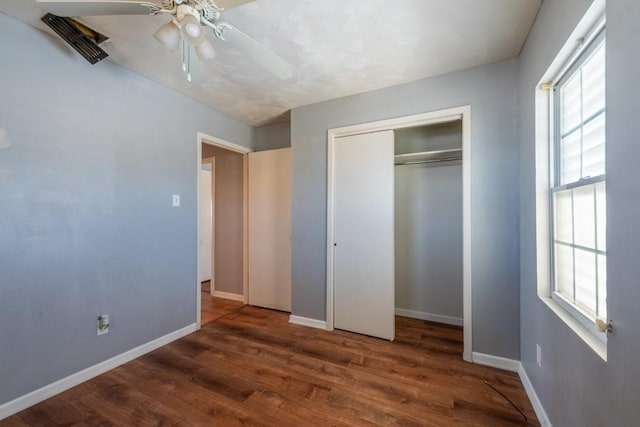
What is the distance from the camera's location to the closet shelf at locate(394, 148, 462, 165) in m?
2.84

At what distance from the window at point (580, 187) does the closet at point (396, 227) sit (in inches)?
40.2

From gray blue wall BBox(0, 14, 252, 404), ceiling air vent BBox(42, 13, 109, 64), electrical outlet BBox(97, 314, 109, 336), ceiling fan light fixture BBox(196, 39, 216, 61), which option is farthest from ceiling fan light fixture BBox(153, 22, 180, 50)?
electrical outlet BBox(97, 314, 109, 336)

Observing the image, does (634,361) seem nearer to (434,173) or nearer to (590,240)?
(590,240)

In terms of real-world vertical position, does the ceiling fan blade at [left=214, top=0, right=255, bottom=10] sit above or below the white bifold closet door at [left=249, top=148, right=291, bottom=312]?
above

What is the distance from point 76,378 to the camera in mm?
1955

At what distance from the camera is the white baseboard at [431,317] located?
9.91 feet

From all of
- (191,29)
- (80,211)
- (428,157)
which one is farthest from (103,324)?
(428,157)

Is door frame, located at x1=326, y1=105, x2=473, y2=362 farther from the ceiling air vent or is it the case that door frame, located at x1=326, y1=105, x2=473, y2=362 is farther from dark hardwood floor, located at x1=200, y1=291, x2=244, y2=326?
the ceiling air vent

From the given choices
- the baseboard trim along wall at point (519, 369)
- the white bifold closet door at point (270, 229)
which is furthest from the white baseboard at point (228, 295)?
the baseboard trim along wall at point (519, 369)

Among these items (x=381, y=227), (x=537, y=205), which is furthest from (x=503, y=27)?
(x=381, y=227)

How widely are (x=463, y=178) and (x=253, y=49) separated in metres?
1.89

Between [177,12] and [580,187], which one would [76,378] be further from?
[580,187]

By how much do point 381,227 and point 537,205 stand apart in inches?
49.9

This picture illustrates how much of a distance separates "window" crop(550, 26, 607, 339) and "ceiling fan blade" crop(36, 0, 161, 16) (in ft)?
6.60
